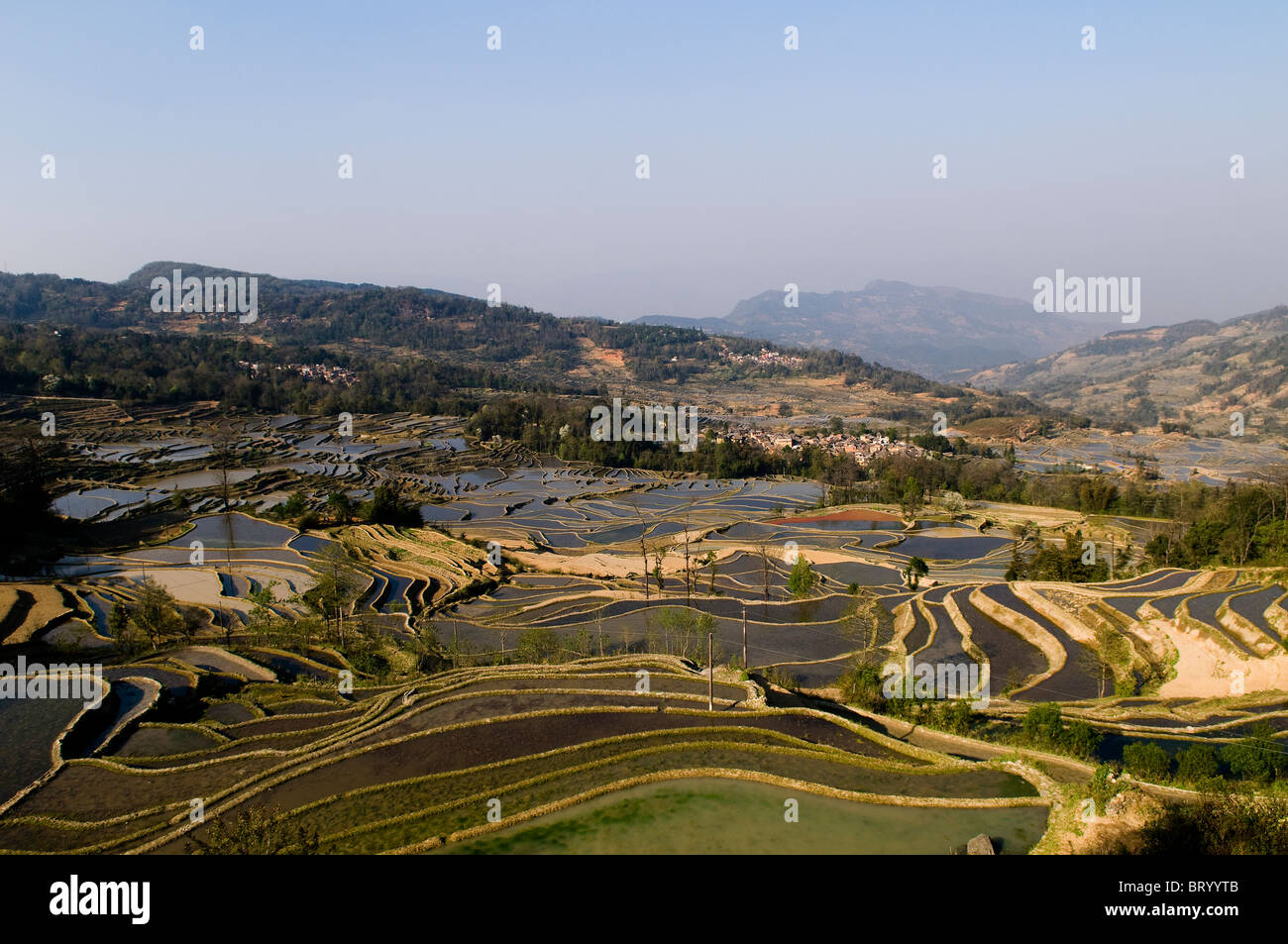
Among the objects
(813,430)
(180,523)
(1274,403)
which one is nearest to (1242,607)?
(180,523)

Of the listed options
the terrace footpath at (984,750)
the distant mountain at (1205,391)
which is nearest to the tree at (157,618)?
the terrace footpath at (984,750)

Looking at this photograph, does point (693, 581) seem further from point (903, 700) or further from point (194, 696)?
point (194, 696)

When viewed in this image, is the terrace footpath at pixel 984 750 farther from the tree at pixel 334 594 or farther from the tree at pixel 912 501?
the tree at pixel 912 501

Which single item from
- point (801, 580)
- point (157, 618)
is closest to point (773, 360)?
point (801, 580)

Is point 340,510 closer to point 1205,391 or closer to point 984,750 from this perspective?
point 984,750

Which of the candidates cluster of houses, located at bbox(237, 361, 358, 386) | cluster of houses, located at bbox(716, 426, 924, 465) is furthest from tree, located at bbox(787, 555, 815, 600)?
cluster of houses, located at bbox(237, 361, 358, 386)
